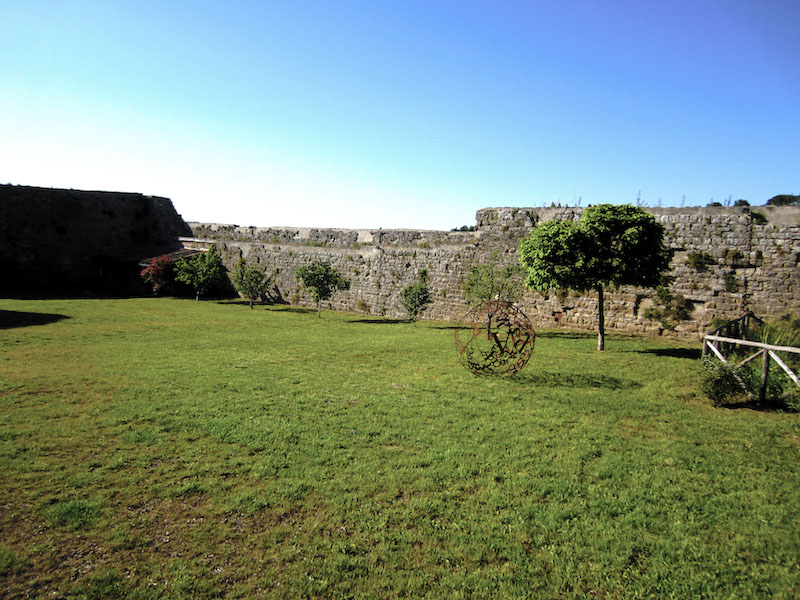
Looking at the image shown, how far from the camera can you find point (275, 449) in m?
6.40

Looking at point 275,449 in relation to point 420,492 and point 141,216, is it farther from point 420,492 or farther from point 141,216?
point 141,216

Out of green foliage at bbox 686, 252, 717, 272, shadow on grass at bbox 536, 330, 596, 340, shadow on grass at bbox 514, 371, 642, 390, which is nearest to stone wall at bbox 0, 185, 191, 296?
shadow on grass at bbox 536, 330, 596, 340

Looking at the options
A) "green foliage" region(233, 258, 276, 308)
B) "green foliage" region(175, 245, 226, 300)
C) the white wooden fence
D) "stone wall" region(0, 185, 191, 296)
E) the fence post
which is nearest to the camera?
the white wooden fence

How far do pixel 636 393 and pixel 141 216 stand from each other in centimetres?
3362

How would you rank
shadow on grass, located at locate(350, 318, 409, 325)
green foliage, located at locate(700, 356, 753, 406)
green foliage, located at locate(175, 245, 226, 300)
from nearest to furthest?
1. green foliage, located at locate(700, 356, 753, 406)
2. shadow on grass, located at locate(350, 318, 409, 325)
3. green foliage, located at locate(175, 245, 226, 300)

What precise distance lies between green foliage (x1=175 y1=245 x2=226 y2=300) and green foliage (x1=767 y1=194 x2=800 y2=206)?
25.2m

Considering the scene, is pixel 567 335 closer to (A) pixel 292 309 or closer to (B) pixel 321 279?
(B) pixel 321 279

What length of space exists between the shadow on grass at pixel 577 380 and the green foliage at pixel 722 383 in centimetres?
136

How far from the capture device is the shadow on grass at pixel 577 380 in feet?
32.3

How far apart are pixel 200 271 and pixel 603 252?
69.7 ft

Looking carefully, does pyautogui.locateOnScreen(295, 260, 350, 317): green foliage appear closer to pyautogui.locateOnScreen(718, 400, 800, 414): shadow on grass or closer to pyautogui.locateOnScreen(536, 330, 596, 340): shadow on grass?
pyautogui.locateOnScreen(536, 330, 596, 340): shadow on grass

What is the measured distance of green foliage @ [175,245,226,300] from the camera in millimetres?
25672

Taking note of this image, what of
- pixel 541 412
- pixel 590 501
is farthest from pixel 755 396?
pixel 590 501

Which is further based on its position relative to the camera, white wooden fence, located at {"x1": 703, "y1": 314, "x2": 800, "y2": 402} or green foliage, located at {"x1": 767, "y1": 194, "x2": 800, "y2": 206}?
green foliage, located at {"x1": 767, "y1": 194, "x2": 800, "y2": 206}
